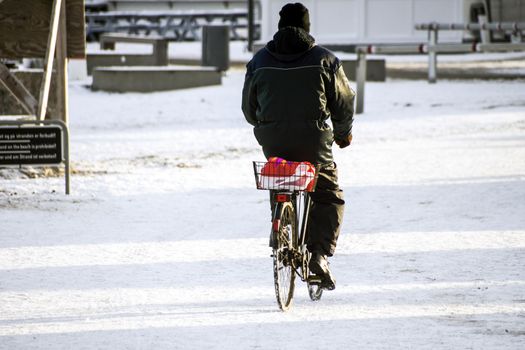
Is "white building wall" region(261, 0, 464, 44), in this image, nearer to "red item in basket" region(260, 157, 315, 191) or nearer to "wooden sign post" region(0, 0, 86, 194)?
"wooden sign post" region(0, 0, 86, 194)

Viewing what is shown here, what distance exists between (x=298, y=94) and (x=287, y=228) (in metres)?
0.75

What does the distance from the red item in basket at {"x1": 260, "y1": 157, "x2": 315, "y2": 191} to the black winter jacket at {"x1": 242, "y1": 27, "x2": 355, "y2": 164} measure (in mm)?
182

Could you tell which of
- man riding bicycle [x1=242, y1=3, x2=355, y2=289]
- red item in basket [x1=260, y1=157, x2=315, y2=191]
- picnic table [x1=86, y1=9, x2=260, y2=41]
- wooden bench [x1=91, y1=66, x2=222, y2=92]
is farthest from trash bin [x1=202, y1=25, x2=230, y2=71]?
red item in basket [x1=260, y1=157, x2=315, y2=191]

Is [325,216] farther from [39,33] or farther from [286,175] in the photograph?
[39,33]

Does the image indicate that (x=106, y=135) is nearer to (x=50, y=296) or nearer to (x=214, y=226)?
(x=214, y=226)

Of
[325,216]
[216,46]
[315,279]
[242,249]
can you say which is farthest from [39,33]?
[216,46]

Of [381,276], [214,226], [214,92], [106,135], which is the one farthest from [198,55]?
[381,276]

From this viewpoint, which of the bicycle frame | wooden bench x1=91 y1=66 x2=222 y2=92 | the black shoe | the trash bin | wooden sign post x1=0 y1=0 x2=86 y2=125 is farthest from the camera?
the trash bin

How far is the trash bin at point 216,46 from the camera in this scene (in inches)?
973

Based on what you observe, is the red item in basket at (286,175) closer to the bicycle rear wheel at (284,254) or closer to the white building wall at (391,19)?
the bicycle rear wheel at (284,254)

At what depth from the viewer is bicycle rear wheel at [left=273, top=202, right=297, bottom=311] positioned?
6418 mm

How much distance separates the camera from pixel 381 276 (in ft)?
25.6

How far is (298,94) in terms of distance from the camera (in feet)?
21.4

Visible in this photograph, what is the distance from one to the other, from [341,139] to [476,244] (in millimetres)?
2593
